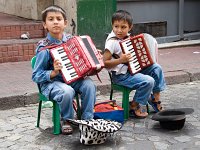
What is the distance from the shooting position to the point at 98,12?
8.11 metres

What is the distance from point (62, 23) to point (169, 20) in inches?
218

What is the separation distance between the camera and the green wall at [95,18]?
7961mm

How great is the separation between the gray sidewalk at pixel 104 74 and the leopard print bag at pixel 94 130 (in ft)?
5.04

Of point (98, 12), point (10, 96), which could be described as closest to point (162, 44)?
point (98, 12)

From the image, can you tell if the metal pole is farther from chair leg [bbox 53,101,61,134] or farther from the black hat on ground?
chair leg [bbox 53,101,61,134]

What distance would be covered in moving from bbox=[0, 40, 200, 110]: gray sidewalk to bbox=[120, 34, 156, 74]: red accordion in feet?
4.53

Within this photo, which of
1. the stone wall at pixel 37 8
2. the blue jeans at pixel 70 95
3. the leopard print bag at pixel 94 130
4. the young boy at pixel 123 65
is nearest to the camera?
the leopard print bag at pixel 94 130

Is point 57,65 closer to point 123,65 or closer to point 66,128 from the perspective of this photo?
point 66,128

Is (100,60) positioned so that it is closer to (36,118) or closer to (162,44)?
(36,118)

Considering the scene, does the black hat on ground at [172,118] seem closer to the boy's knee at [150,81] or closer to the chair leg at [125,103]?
the boy's knee at [150,81]

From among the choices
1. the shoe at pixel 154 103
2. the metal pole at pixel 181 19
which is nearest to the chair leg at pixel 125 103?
the shoe at pixel 154 103

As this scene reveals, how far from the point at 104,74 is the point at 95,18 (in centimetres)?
182

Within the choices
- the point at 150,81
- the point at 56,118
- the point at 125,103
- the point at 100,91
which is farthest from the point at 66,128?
the point at 100,91

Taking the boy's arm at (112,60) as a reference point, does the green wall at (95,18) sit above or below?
above
